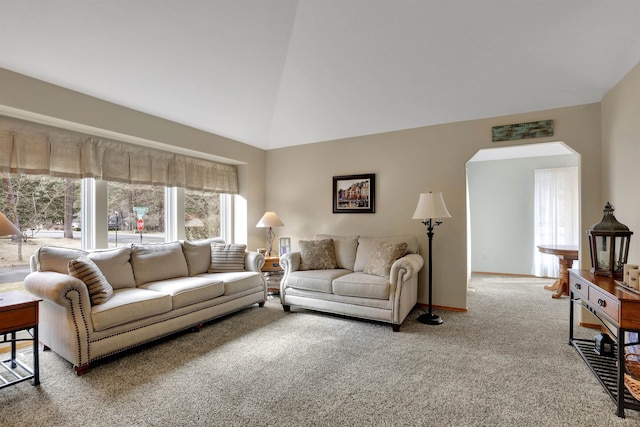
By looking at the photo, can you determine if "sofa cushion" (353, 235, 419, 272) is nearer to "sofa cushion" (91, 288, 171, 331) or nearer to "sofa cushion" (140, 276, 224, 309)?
"sofa cushion" (140, 276, 224, 309)

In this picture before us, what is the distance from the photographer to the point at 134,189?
13.5 feet

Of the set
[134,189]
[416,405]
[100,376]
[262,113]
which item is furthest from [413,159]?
[100,376]

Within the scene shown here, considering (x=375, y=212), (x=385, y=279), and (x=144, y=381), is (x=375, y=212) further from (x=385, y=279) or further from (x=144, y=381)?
(x=144, y=381)

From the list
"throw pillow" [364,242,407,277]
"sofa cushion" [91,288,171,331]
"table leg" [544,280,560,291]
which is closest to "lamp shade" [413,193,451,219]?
"throw pillow" [364,242,407,277]

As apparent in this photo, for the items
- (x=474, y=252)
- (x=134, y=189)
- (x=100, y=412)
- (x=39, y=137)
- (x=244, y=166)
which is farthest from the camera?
(x=474, y=252)

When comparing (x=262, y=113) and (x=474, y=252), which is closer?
(x=262, y=113)

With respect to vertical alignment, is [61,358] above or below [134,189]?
below

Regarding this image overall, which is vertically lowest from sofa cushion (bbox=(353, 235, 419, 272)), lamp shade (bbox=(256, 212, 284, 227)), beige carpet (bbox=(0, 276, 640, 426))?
beige carpet (bbox=(0, 276, 640, 426))

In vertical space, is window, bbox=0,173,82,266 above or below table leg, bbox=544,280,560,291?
above

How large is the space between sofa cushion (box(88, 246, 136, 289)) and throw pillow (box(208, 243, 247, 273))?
98 cm

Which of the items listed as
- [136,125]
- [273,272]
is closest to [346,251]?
[273,272]

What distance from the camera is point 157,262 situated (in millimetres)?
3600

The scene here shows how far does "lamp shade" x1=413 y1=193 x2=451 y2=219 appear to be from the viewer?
3.59m

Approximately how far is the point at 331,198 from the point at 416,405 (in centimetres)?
332
